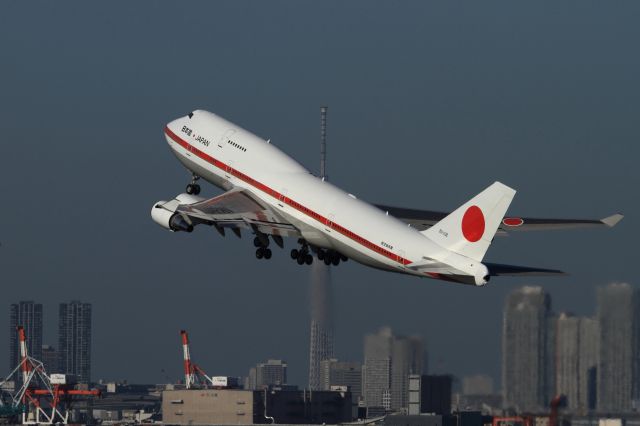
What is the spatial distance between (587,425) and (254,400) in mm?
84326

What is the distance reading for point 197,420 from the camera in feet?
450

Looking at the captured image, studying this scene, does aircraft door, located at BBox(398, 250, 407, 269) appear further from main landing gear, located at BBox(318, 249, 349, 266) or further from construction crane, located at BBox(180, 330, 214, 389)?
construction crane, located at BBox(180, 330, 214, 389)

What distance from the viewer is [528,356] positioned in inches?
2281

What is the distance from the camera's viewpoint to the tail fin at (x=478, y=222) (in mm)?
69375

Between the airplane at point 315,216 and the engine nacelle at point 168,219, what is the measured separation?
6 centimetres

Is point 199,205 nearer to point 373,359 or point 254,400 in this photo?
point 373,359

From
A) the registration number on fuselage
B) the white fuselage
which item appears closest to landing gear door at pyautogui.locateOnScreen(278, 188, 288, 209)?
the white fuselage

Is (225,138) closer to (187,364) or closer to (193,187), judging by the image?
(193,187)

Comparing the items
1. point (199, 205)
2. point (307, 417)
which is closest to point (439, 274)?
point (199, 205)

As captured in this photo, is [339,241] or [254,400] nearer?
[339,241]

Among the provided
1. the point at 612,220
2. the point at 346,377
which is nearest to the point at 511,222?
the point at 612,220

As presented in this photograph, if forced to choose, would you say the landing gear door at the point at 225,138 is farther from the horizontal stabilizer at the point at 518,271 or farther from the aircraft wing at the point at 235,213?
the horizontal stabilizer at the point at 518,271

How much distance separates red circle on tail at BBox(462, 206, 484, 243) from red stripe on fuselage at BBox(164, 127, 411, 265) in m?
3.40

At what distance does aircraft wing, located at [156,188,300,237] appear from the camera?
82.5m
